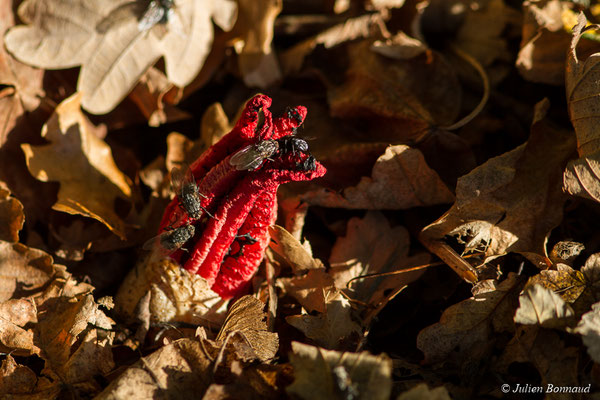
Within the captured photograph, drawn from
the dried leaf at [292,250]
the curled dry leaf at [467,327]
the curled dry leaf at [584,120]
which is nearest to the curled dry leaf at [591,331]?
the curled dry leaf at [467,327]

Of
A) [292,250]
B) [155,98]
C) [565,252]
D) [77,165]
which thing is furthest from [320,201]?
[77,165]

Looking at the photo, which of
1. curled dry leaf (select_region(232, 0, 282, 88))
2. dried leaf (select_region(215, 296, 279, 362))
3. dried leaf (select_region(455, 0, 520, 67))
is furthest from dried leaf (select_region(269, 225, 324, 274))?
dried leaf (select_region(455, 0, 520, 67))

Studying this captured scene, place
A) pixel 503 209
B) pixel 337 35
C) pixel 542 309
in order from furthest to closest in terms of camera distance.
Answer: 1. pixel 337 35
2. pixel 503 209
3. pixel 542 309

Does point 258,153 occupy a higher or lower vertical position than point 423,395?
higher

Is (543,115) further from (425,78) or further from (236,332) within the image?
(236,332)

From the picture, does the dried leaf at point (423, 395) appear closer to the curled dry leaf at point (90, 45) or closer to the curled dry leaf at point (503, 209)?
the curled dry leaf at point (503, 209)

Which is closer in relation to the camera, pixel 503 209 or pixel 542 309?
pixel 542 309

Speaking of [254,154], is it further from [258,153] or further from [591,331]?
[591,331]

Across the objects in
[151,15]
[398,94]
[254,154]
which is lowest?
[398,94]
